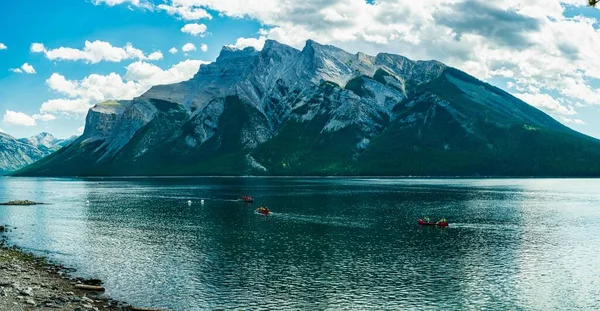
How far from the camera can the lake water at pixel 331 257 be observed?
218 feet

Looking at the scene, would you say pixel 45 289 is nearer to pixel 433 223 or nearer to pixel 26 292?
pixel 26 292

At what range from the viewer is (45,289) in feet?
213

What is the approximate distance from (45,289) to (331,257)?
49.4m

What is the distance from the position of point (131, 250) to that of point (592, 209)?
167627 mm

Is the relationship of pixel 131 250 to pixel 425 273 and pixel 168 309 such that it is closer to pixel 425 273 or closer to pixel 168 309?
pixel 168 309

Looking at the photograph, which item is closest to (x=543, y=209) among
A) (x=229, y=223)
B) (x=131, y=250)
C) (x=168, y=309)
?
(x=229, y=223)

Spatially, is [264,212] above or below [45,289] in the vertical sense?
above

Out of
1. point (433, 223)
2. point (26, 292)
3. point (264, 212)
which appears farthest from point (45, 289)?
point (433, 223)

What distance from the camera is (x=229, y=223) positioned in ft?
472

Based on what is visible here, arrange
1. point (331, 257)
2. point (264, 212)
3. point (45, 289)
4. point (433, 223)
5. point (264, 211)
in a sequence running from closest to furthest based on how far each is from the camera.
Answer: point (45, 289) → point (331, 257) → point (433, 223) → point (264, 212) → point (264, 211)

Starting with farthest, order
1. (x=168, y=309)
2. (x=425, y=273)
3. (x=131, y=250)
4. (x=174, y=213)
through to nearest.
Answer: (x=174, y=213) → (x=131, y=250) → (x=425, y=273) → (x=168, y=309)

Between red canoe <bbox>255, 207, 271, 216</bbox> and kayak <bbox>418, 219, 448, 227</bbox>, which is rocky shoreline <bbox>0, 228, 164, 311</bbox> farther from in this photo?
kayak <bbox>418, 219, 448, 227</bbox>

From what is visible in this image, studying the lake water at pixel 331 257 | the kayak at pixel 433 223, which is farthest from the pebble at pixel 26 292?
the kayak at pixel 433 223

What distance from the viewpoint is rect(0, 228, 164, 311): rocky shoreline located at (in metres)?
56.5
